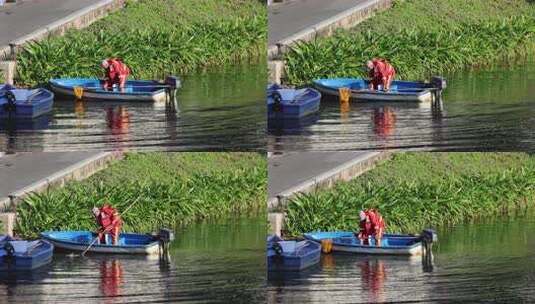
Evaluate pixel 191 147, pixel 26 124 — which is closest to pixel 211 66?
pixel 191 147

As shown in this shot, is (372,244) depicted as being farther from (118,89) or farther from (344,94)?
(118,89)

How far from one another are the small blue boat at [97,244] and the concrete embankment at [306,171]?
50 cm

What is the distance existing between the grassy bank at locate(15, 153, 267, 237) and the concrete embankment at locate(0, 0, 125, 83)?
57 cm

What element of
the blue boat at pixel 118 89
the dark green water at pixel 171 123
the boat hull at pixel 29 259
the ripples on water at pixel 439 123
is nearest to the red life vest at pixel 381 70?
the ripples on water at pixel 439 123

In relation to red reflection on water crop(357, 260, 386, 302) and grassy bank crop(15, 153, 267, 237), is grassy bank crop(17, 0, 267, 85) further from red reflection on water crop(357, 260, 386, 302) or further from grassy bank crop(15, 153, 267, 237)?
red reflection on water crop(357, 260, 386, 302)

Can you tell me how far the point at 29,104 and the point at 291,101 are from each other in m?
1.06

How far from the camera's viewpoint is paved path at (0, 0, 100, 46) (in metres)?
6.67

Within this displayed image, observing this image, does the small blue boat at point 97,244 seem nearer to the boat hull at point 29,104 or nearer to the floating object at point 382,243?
the boat hull at point 29,104

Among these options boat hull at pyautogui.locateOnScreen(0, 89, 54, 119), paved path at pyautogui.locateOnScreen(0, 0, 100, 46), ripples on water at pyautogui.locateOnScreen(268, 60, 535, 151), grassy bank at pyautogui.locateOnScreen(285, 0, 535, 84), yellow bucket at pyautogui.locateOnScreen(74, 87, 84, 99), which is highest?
paved path at pyautogui.locateOnScreen(0, 0, 100, 46)

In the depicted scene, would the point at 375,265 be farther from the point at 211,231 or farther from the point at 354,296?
the point at 211,231

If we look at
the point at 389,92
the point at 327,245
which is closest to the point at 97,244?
the point at 327,245

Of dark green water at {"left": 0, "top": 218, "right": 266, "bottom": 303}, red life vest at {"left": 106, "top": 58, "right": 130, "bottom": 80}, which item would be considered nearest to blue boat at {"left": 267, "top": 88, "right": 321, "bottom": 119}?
dark green water at {"left": 0, "top": 218, "right": 266, "bottom": 303}

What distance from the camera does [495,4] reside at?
6.90 metres

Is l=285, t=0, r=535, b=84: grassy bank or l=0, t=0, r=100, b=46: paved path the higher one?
l=0, t=0, r=100, b=46: paved path
